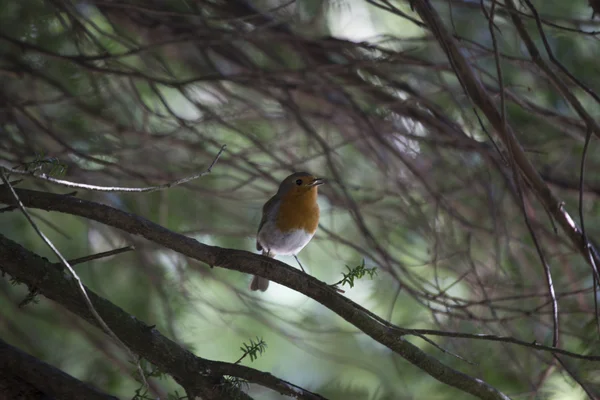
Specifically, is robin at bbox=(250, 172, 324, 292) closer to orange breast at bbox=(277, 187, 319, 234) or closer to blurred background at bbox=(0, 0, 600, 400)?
orange breast at bbox=(277, 187, 319, 234)

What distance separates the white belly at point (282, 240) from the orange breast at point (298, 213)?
0.11 feet

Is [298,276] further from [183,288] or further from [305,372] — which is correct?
[305,372]

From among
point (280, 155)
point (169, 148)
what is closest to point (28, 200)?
point (169, 148)

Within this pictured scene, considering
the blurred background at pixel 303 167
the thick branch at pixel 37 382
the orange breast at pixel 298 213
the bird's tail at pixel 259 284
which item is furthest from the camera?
the bird's tail at pixel 259 284

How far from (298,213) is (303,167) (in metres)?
1.25

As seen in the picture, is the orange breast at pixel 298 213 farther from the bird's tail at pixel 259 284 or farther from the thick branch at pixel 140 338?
the thick branch at pixel 140 338

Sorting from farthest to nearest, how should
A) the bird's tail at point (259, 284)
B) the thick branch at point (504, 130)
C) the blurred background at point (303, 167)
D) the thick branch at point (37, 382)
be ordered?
1. the bird's tail at point (259, 284)
2. the blurred background at point (303, 167)
3. the thick branch at point (504, 130)
4. the thick branch at point (37, 382)

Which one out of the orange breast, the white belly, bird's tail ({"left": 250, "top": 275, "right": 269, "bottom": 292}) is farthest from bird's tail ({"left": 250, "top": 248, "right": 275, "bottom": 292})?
the orange breast

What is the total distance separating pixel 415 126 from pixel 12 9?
90.7 inches

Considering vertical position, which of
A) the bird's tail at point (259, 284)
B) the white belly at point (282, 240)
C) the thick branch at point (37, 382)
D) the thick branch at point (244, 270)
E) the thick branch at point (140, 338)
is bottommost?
the thick branch at point (37, 382)

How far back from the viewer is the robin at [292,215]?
3.89 metres

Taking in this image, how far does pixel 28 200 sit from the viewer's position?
2277 mm

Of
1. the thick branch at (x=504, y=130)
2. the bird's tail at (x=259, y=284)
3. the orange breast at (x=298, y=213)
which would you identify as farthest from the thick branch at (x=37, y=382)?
the bird's tail at (x=259, y=284)

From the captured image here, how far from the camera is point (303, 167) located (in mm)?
5102
